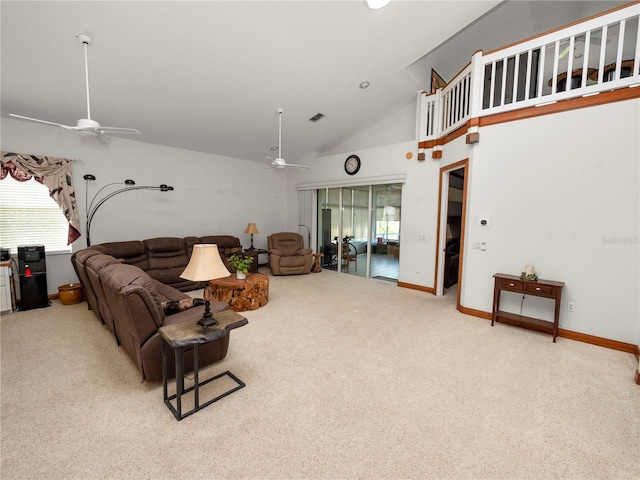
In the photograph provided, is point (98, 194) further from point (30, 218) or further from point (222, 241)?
point (222, 241)

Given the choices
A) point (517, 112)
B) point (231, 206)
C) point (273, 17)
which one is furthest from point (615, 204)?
point (231, 206)

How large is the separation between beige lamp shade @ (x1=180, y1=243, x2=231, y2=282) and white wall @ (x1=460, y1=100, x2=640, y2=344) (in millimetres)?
3585

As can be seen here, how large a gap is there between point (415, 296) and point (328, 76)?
4048 mm

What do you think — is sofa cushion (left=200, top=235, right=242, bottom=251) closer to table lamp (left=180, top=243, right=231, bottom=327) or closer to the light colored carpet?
the light colored carpet

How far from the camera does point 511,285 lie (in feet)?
11.4

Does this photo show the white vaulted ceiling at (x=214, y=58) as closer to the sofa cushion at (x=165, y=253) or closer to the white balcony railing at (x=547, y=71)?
the white balcony railing at (x=547, y=71)

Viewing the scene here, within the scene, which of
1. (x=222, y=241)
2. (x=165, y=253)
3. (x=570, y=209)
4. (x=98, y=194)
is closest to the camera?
(x=570, y=209)

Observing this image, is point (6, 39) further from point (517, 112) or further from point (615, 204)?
point (615, 204)

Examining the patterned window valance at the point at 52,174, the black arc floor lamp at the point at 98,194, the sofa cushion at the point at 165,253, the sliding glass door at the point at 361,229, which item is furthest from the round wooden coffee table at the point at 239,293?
the sliding glass door at the point at 361,229

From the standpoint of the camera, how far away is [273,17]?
322 cm

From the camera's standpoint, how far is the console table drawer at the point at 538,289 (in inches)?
127

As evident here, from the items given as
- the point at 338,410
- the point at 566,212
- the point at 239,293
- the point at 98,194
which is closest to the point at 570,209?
the point at 566,212

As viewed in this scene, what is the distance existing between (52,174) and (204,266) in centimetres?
439

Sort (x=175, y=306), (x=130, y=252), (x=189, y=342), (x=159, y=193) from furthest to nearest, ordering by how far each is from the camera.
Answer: (x=159, y=193) → (x=130, y=252) → (x=175, y=306) → (x=189, y=342)
